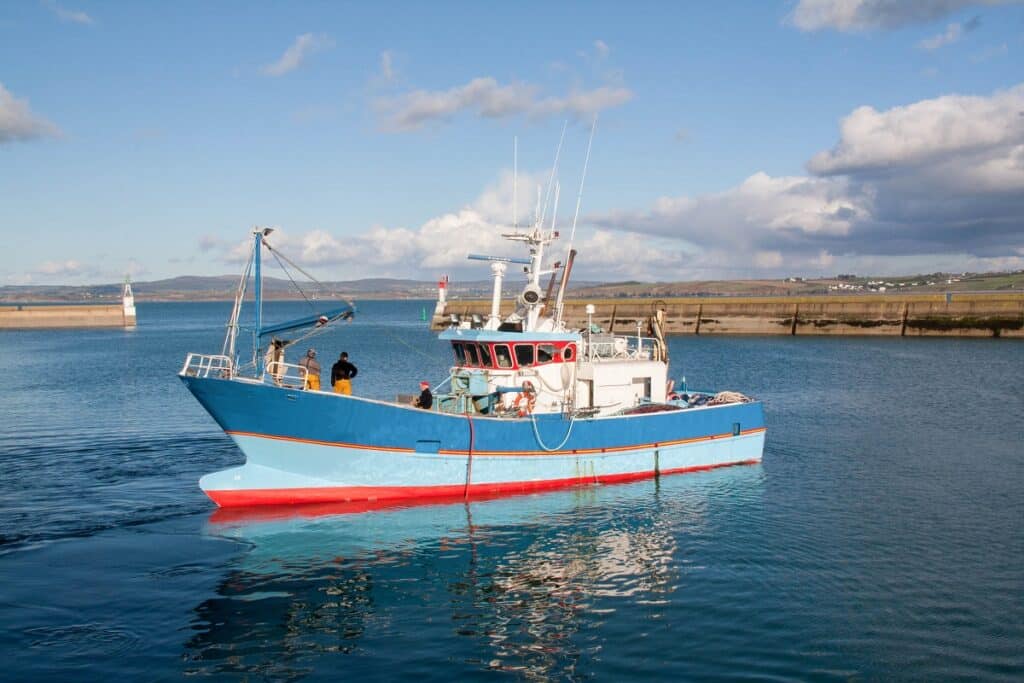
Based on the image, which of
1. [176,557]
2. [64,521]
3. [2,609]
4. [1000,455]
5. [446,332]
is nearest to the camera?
[2,609]

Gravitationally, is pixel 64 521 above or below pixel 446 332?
below

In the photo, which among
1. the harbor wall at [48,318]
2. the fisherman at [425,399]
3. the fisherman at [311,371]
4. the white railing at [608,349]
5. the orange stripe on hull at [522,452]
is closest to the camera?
the orange stripe on hull at [522,452]

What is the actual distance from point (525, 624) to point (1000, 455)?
19.3 m

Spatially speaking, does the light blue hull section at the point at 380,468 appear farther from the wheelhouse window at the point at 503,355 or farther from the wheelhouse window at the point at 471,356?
the wheelhouse window at the point at 471,356

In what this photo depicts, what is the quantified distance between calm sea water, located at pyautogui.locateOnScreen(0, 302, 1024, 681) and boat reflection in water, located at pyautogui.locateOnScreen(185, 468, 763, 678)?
6cm

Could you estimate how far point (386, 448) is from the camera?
1856cm

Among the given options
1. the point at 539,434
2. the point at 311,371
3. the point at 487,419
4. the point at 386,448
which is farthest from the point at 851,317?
the point at 311,371

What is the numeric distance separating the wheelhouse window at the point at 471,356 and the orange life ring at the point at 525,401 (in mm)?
1764

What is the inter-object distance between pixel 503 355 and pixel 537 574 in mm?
7805

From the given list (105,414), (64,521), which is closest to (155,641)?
(64,521)

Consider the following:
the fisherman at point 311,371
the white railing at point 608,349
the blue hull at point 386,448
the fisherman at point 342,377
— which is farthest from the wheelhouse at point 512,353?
the fisherman at point 311,371

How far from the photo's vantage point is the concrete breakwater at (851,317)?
66375 mm

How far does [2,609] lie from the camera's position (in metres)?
12.7

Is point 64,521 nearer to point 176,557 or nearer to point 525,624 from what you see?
point 176,557
